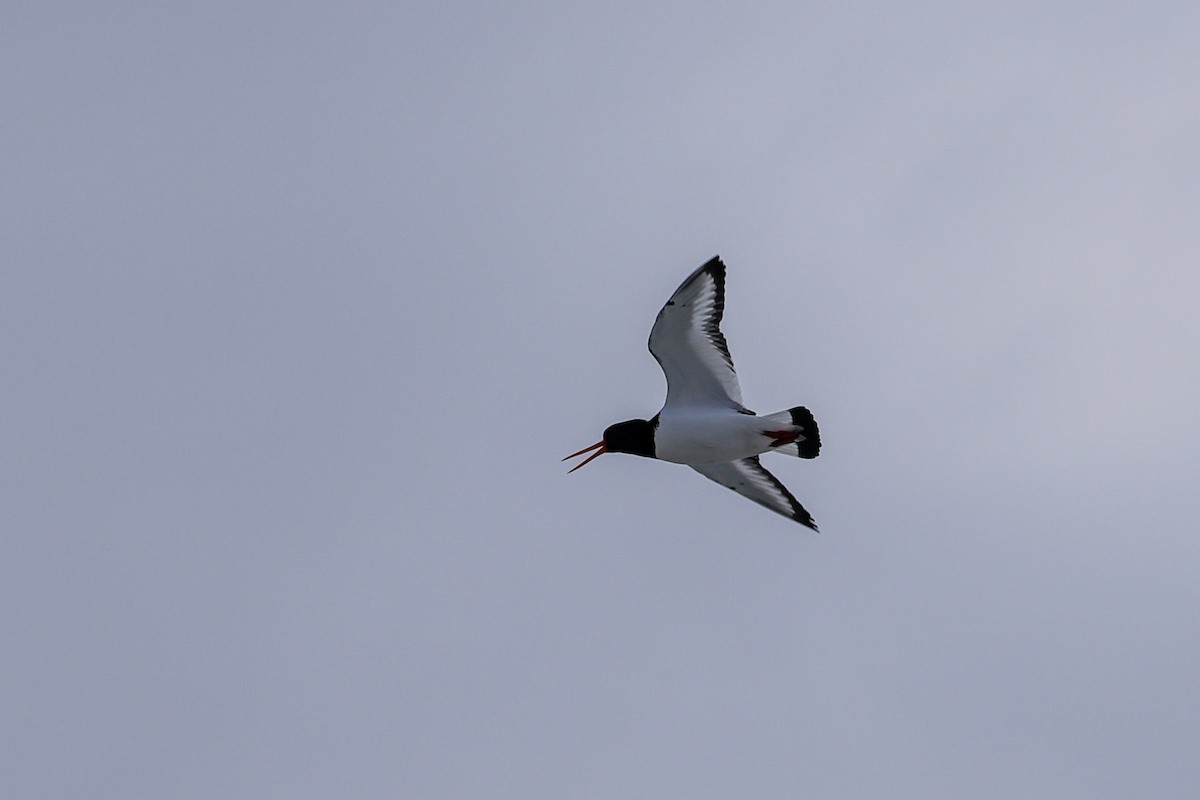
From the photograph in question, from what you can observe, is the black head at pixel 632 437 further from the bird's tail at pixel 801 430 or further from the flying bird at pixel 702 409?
the bird's tail at pixel 801 430

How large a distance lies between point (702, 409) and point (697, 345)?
2.46 ft

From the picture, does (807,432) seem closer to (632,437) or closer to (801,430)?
(801,430)

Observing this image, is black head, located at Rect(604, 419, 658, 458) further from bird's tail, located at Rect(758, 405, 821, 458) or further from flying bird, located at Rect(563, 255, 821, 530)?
bird's tail, located at Rect(758, 405, 821, 458)

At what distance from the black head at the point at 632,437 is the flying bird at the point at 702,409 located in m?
0.01

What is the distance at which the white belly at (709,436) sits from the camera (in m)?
16.7

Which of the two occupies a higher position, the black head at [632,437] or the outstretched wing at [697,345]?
the outstretched wing at [697,345]

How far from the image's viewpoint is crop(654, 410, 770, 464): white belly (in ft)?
54.7

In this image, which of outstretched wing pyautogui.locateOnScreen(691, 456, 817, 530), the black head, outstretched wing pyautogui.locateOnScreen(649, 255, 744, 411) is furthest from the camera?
outstretched wing pyautogui.locateOnScreen(691, 456, 817, 530)

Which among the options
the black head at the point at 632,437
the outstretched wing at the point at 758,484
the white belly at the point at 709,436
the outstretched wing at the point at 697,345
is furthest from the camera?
the outstretched wing at the point at 758,484

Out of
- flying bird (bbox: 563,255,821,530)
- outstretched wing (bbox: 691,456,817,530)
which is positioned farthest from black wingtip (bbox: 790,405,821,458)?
outstretched wing (bbox: 691,456,817,530)

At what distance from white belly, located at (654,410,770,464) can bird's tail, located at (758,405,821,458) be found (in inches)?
7.5

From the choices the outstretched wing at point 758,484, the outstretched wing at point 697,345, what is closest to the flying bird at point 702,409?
the outstretched wing at point 697,345

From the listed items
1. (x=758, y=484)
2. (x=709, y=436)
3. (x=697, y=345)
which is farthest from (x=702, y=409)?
(x=758, y=484)

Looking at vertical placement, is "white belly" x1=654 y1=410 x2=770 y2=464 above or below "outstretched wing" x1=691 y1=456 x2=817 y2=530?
above
